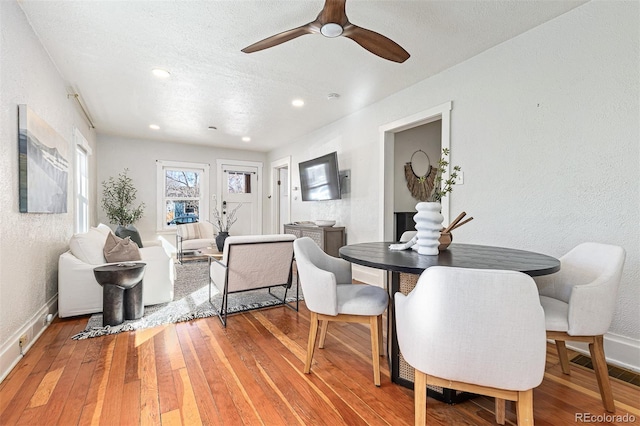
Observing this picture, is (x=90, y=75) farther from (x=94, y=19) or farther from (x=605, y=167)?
(x=605, y=167)

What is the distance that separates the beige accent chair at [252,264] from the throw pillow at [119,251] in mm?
824

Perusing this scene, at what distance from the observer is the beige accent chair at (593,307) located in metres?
1.42

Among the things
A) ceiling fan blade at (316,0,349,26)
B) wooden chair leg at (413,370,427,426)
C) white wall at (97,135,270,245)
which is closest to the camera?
wooden chair leg at (413,370,427,426)

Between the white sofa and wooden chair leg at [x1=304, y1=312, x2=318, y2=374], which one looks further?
the white sofa

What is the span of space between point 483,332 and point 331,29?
1.82 meters

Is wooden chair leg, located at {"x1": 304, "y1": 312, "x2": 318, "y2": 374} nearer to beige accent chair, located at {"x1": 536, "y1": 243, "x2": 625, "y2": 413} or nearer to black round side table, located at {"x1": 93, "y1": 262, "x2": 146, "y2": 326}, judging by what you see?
beige accent chair, located at {"x1": 536, "y1": 243, "x2": 625, "y2": 413}

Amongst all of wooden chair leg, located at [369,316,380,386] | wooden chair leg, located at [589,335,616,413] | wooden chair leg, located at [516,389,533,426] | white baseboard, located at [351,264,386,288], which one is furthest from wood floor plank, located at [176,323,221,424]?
white baseboard, located at [351,264,386,288]

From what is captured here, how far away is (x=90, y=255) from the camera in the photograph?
287cm

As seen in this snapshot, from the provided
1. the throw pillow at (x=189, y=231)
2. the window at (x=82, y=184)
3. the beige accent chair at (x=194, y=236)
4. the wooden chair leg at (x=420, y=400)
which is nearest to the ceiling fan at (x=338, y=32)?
the wooden chair leg at (x=420, y=400)

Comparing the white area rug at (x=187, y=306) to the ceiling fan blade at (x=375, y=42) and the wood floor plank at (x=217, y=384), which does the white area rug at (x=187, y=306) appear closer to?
the wood floor plank at (x=217, y=384)

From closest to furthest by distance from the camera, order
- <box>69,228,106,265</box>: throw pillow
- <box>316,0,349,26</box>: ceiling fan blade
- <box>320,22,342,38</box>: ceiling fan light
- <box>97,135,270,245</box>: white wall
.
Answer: <box>316,0,349,26</box>: ceiling fan blade < <box>320,22,342,38</box>: ceiling fan light < <box>69,228,106,265</box>: throw pillow < <box>97,135,270,245</box>: white wall

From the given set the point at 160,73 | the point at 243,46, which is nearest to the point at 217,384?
the point at 243,46

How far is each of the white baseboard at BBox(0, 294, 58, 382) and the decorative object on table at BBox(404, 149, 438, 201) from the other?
4.56 meters

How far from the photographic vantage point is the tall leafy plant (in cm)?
561
